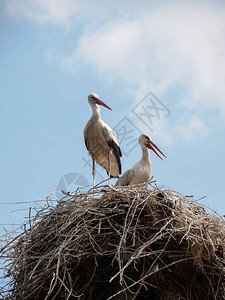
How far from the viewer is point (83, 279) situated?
4.36m

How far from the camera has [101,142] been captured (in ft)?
24.6

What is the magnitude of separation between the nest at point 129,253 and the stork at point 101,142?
9.63ft

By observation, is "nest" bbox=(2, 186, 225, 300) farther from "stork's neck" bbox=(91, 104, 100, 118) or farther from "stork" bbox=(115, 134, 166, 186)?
"stork's neck" bbox=(91, 104, 100, 118)

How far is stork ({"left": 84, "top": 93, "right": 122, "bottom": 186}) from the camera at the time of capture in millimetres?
7516

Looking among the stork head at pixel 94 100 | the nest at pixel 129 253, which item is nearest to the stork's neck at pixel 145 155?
the stork head at pixel 94 100

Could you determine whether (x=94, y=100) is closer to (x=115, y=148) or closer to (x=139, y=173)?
(x=115, y=148)

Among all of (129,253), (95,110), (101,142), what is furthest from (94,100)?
(129,253)

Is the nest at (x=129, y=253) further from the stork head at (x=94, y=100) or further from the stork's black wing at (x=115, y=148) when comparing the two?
the stork head at (x=94, y=100)

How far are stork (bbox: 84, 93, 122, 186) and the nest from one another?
9.63 feet

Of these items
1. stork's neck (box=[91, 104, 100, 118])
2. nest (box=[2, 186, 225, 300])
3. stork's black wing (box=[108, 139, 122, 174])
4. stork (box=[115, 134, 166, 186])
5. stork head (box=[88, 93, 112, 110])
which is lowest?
nest (box=[2, 186, 225, 300])

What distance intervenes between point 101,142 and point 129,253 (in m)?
3.53

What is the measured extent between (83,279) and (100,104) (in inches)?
158

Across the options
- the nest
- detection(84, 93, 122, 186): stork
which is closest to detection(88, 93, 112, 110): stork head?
detection(84, 93, 122, 186): stork

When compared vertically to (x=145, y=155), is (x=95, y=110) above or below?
above
